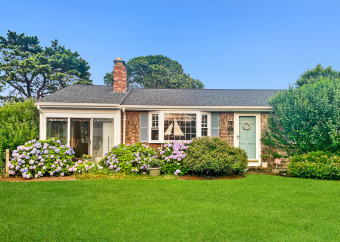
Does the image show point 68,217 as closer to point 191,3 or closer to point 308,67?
point 191,3

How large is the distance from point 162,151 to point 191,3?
1280cm

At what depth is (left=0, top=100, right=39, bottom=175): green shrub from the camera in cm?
1091

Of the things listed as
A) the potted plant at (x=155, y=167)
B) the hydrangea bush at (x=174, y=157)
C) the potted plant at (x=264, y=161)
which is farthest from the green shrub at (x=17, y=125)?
the potted plant at (x=264, y=161)

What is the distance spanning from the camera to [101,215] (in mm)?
4789

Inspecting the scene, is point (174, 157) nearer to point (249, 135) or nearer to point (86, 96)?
point (249, 135)

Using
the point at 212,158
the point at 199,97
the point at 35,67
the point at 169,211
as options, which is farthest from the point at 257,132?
the point at 35,67

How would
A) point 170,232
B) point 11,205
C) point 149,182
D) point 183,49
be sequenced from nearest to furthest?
point 170,232
point 11,205
point 149,182
point 183,49

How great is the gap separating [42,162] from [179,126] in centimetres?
559

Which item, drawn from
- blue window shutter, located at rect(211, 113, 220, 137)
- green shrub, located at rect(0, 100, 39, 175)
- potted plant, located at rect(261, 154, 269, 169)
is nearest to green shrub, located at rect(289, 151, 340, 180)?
potted plant, located at rect(261, 154, 269, 169)

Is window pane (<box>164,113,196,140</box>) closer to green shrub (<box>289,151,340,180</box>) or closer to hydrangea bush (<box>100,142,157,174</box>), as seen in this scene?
hydrangea bush (<box>100,142,157,174</box>)

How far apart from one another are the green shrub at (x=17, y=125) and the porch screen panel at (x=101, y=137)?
273 centimetres

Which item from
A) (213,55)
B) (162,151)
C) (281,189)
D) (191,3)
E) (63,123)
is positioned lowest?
(281,189)

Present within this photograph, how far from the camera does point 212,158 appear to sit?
9.09 metres

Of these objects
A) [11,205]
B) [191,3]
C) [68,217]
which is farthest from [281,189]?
[191,3]
